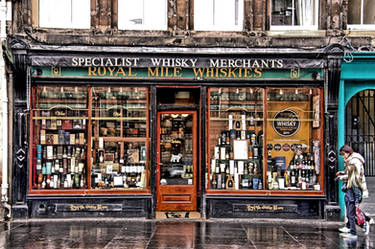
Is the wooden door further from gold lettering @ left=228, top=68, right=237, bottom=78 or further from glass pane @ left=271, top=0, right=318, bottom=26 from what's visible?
glass pane @ left=271, top=0, right=318, bottom=26

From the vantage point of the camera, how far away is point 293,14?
12.3 meters

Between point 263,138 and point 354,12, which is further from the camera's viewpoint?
point 354,12

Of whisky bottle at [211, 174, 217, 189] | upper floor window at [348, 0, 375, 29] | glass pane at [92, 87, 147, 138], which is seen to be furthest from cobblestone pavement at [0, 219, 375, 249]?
upper floor window at [348, 0, 375, 29]

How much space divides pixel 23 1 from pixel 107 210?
5.69 m

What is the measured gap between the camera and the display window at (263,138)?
39.3ft

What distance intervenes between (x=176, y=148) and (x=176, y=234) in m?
3.06

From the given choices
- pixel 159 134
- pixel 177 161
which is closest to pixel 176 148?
pixel 177 161

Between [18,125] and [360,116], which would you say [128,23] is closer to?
[18,125]

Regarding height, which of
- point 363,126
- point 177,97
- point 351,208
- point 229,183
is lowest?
point 351,208

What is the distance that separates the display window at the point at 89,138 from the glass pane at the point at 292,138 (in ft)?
10.9

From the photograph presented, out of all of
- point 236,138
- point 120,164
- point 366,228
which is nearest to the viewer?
point 366,228

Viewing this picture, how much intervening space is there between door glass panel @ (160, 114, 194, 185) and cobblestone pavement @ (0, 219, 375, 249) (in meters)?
1.47

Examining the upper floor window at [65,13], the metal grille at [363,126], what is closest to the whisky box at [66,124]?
the upper floor window at [65,13]

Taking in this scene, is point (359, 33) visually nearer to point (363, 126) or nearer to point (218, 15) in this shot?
point (363, 126)
